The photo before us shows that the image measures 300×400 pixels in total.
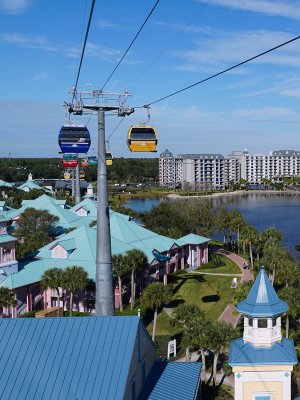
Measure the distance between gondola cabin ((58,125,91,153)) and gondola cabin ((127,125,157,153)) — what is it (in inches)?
63.8

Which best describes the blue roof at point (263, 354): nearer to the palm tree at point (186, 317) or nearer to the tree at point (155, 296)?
the palm tree at point (186, 317)

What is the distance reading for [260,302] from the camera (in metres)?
17.3

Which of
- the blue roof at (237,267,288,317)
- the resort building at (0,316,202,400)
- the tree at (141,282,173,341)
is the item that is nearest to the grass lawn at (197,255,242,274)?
the tree at (141,282,173,341)

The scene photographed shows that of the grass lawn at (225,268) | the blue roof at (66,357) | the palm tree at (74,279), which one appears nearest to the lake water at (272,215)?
the grass lawn at (225,268)

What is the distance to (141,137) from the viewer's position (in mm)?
18672

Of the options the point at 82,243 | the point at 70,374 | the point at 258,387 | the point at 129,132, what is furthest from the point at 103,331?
the point at 82,243

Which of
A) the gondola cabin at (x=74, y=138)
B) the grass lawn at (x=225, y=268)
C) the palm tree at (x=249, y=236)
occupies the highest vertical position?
the gondola cabin at (x=74, y=138)

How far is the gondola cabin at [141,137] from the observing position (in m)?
18.6

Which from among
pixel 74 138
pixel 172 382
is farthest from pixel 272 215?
pixel 172 382

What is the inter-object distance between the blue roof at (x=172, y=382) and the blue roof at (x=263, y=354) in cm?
142

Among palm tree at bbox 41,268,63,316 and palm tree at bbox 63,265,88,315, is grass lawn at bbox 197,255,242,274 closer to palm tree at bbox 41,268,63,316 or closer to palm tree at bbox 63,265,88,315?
palm tree at bbox 63,265,88,315

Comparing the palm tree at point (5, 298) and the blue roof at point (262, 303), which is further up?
the blue roof at point (262, 303)

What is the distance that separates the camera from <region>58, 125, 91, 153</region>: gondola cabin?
1895cm

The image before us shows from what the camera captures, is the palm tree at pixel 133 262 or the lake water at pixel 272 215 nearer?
the palm tree at pixel 133 262
